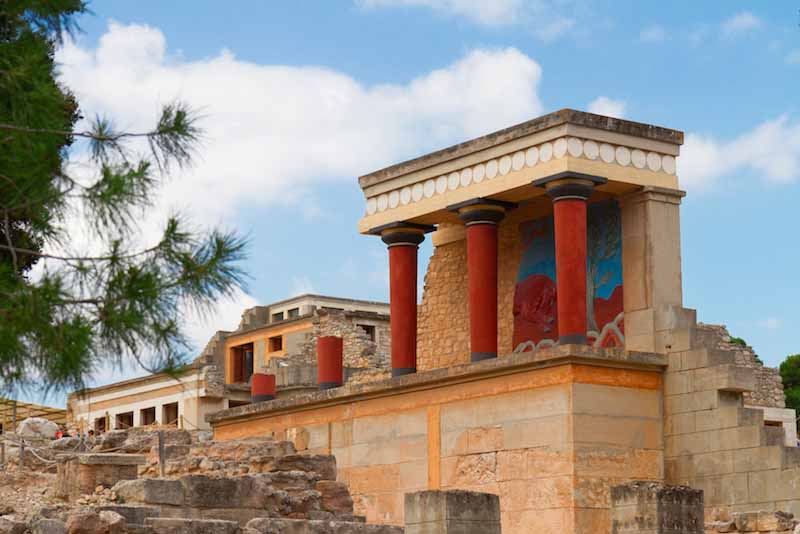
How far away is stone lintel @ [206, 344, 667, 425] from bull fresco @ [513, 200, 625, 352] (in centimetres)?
162

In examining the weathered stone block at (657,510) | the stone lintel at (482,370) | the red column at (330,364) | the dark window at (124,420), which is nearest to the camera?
the weathered stone block at (657,510)

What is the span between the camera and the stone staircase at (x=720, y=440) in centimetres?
2061

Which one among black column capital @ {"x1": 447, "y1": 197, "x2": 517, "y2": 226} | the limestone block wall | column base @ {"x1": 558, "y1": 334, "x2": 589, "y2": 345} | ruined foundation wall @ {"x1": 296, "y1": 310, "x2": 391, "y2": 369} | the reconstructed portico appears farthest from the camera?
ruined foundation wall @ {"x1": 296, "y1": 310, "x2": 391, "y2": 369}

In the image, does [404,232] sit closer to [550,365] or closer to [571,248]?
[571,248]

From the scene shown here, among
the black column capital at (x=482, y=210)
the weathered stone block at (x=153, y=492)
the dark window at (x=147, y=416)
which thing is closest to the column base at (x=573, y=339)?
the black column capital at (x=482, y=210)

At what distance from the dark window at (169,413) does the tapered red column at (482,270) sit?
2639cm

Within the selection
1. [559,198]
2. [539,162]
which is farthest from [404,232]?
[559,198]

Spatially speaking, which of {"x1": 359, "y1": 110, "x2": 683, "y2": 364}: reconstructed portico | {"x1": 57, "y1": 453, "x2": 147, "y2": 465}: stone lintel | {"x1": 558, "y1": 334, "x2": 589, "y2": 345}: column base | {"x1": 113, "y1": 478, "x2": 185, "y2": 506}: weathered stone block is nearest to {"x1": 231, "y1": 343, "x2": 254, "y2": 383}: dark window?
{"x1": 359, "y1": 110, "x2": 683, "y2": 364}: reconstructed portico

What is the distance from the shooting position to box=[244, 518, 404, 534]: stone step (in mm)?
16828

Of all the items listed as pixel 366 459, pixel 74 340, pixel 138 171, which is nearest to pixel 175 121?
pixel 138 171

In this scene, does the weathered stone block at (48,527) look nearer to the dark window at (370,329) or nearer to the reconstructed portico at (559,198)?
the reconstructed portico at (559,198)

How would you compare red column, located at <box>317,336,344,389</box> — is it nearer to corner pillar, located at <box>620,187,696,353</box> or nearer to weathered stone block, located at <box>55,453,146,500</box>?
corner pillar, located at <box>620,187,696,353</box>

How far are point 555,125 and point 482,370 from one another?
3.71 m

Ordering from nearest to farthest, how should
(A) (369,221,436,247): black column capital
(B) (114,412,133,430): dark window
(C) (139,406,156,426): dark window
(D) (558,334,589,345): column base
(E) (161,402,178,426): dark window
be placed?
(D) (558,334,589,345): column base → (A) (369,221,436,247): black column capital → (E) (161,402,178,426): dark window → (C) (139,406,156,426): dark window → (B) (114,412,133,430): dark window
